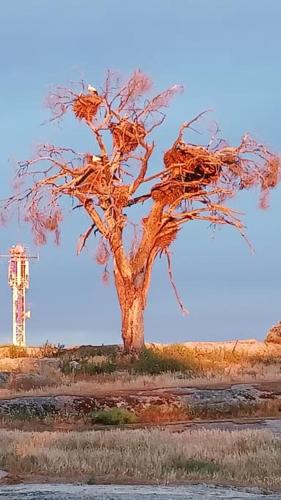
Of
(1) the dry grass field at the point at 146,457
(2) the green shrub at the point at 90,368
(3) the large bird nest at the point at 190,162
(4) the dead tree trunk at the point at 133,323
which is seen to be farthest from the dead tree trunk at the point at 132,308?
(1) the dry grass field at the point at 146,457

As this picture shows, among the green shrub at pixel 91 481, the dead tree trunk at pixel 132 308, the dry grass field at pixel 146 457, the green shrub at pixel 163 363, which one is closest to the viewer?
the green shrub at pixel 91 481

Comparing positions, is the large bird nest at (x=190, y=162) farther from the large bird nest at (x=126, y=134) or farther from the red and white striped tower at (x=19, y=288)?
the red and white striped tower at (x=19, y=288)

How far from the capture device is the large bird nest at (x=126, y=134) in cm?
3067

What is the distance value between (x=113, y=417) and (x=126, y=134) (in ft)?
50.8

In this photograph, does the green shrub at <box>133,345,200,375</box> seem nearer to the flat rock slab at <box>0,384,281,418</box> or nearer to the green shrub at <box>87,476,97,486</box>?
the flat rock slab at <box>0,384,281,418</box>

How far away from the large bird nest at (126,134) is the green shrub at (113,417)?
14.8 meters

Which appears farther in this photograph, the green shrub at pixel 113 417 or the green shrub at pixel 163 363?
the green shrub at pixel 163 363

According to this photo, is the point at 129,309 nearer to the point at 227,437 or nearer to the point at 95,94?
the point at 95,94

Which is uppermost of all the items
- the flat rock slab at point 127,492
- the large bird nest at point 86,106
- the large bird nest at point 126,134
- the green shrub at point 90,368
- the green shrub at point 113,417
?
the large bird nest at point 86,106

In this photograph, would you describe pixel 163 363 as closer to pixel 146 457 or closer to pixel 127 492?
pixel 146 457

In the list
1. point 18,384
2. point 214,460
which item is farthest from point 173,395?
point 214,460

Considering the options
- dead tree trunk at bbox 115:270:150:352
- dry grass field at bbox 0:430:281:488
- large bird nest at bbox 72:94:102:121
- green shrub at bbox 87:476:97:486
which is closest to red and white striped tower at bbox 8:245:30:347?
dead tree trunk at bbox 115:270:150:352

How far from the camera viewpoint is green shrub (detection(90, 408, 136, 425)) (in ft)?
55.8

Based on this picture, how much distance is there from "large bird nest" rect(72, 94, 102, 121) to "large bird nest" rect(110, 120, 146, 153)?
0.82 metres
